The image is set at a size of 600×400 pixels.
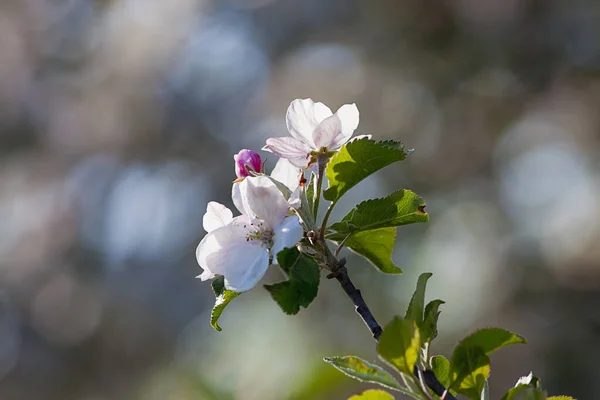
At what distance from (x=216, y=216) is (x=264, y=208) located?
68mm

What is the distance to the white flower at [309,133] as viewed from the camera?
54 cm

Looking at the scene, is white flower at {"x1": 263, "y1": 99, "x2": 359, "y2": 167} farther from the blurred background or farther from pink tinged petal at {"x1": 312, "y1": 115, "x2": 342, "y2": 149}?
the blurred background

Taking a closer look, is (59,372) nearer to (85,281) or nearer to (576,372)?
(85,281)

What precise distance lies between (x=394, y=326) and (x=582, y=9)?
436 centimetres

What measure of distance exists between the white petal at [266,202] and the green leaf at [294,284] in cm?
5

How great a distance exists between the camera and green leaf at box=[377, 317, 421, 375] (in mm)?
364

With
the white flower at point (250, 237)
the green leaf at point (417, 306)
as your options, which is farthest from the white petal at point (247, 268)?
the green leaf at point (417, 306)

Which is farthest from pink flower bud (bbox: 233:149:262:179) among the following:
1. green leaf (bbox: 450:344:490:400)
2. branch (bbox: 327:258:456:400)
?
green leaf (bbox: 450:344:490:400)

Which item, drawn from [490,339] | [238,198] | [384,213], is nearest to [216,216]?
[238,198]

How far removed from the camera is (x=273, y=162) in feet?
12.3

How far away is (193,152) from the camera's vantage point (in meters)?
4.94

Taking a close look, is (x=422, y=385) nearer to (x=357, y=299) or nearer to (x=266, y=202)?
(x=357, y=299)

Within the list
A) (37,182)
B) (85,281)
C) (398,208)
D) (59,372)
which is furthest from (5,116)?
Answer: (398,208)

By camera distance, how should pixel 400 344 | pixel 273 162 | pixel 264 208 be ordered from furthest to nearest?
pixel 273 162
pixel 264 208
pixel 400 344
